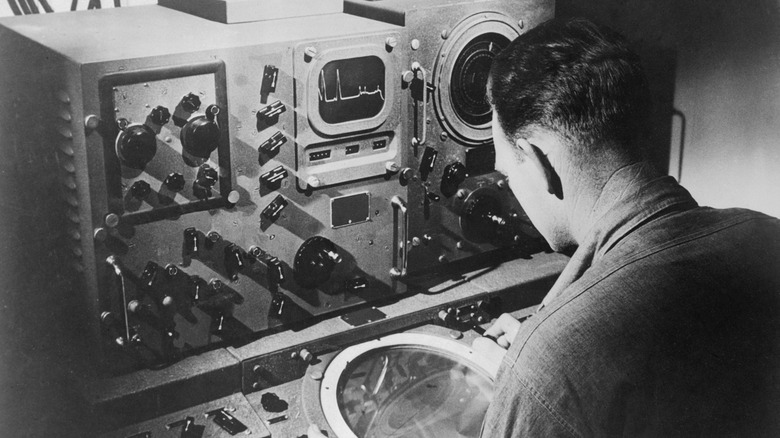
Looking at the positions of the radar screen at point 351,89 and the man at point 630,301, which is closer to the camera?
the man at point 630,301

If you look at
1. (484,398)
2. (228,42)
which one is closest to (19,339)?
(228,42)

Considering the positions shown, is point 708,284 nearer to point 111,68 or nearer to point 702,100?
point 111,68

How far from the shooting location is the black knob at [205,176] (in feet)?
7.52

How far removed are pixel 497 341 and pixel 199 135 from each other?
Result: 1.07 meters

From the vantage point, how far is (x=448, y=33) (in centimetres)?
276

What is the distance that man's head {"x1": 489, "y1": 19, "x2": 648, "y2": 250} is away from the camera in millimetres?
1582

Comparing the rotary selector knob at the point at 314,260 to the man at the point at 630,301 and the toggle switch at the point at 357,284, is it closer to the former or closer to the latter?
the toggle switch at the point at 357,284

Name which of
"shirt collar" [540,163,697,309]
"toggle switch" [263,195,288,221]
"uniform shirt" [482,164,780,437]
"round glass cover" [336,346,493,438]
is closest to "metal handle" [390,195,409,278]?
"round glass cover" [336,346,493,438]

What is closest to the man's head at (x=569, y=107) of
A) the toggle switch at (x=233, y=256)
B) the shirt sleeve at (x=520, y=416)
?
the shirt sleeve at (x=520, y=416)

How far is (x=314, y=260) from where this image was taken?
259 centimetres

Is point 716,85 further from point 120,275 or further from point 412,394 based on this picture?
point 120,275

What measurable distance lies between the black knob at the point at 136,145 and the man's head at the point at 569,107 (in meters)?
0.98

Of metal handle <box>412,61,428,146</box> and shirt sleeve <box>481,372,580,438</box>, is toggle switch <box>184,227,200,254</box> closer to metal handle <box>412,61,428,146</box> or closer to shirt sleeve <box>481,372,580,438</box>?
metal handle <box>412,61,428,146</box>

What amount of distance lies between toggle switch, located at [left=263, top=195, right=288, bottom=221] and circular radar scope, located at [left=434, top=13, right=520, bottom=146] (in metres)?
0.69
